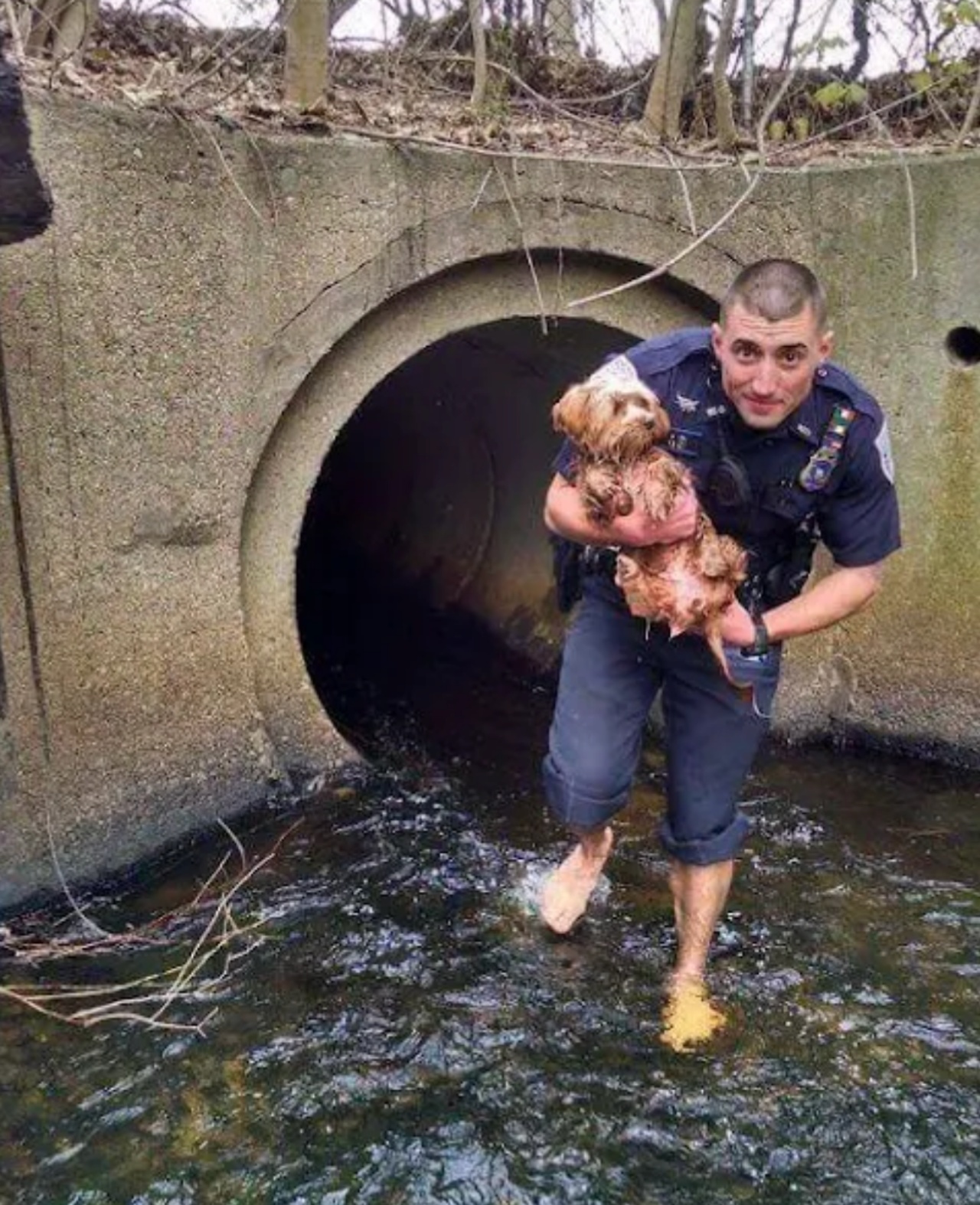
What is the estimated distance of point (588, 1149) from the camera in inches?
108

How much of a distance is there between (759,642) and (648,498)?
19.3 inches

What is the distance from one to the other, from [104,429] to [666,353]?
186 centimetres

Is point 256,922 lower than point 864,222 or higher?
lower

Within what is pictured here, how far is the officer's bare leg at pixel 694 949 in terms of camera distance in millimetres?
3210

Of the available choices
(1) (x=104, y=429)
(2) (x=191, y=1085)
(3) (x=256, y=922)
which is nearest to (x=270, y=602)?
(1) (x=104, y=429)

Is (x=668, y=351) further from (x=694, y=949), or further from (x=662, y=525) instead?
(x=694, y=949)

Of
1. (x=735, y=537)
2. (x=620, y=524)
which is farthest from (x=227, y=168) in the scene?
(x=735, y=537)

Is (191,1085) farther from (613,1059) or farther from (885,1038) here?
(885,1038)

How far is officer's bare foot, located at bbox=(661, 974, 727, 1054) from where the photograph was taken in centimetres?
315

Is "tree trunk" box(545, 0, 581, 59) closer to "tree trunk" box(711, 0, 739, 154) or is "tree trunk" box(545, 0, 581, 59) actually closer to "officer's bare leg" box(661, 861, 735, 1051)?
"tree trunk" box(711, 0, 739, 154)

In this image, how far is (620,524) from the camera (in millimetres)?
2814

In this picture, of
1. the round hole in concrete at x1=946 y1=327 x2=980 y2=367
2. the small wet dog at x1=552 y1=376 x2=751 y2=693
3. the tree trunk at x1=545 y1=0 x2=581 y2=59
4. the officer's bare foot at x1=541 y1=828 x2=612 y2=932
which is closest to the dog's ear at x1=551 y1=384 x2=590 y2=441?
the small wet dog at x1=552 y1=376 x2=751 y2=693

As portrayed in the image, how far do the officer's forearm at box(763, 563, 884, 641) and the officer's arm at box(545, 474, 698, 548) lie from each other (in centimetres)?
34

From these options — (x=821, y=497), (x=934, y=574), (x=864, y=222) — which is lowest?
(x=934, y=574)
